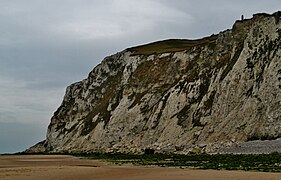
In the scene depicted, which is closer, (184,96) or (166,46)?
(184,96)

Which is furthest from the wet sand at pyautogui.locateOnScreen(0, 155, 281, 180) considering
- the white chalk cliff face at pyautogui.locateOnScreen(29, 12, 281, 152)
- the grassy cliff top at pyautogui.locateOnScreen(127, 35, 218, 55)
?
the grassy cliff top at pyautogui.locateOnScreen(127, 35, 218, 55)

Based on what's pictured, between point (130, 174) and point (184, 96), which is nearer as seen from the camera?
point (130, 174)

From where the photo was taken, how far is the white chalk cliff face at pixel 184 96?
48.3 m

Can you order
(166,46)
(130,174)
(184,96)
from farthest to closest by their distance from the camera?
(166,46) → (184,96) → (130,174)

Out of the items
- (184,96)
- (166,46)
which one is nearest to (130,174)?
(184,96)

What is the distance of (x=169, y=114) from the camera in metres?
62.8

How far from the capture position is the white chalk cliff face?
158 feet

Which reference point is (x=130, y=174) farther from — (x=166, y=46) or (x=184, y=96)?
(x=166, y=46)

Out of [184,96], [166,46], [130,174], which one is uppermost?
[166,46]

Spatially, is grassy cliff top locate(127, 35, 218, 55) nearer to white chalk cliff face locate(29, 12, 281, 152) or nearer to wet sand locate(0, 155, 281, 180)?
white chalk cliff face locate(29, 12, 281, 152)

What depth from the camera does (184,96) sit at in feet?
204

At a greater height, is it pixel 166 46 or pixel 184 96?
pixel 166 46

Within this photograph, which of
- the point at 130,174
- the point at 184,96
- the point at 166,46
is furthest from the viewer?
the point at 166,46

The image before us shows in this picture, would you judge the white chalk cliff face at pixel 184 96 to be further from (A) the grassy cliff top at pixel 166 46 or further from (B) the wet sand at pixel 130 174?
(B) the wet sand at pixel 130 174
